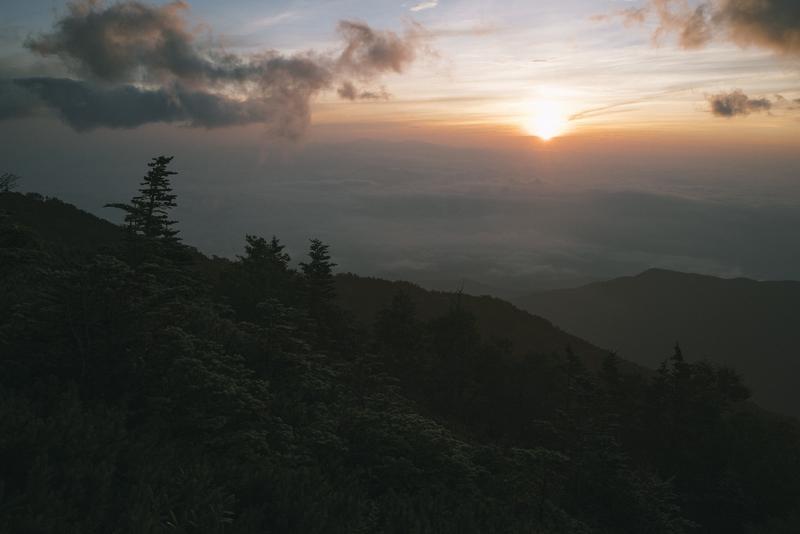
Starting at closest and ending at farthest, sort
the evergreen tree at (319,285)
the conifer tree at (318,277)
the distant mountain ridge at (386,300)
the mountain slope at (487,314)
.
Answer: the evergreen tree at (319,285) → the conifer tree at (318,277) → the distant mountain ridge at (386,300) → the mountain slope at (487,314)

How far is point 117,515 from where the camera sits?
5312mm

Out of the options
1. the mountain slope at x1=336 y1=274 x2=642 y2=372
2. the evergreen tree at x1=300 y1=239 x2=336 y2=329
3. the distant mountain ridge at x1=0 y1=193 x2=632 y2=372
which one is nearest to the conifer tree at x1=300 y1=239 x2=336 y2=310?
the evergreen tree at x1=300 y1=239 x2=336 y2=329

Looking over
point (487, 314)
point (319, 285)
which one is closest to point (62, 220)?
point (319, 285)

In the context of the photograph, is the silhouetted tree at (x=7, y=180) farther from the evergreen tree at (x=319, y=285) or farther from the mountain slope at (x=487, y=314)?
the mountain slope at (x=487, y=314)

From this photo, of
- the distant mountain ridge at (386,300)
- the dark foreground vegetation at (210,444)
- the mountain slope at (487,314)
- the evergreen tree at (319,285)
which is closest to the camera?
the dark foreground vegetation at (210,444)

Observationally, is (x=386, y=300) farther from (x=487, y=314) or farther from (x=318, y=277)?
(x=318, y=277)

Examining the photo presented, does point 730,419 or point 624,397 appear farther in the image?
point 624,397

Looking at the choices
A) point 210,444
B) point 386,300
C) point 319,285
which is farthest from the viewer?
point 386,300

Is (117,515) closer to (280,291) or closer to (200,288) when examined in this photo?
(200,288)

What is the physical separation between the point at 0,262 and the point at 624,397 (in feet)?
119

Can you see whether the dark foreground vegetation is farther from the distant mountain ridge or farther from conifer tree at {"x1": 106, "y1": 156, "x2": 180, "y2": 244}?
the distant mountain ridge

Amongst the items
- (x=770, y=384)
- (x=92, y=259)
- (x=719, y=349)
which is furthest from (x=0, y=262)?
(x=719, y=349)

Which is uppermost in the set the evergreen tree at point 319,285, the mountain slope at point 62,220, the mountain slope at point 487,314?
the mountain slope at point 62,220

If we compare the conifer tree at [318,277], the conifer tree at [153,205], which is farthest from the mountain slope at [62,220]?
the conifer tree at [153,205]
